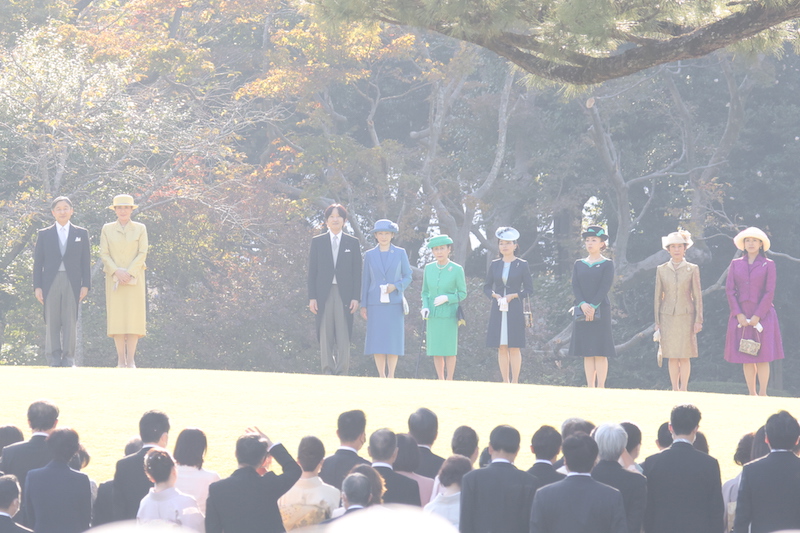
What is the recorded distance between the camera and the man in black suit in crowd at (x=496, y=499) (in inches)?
215

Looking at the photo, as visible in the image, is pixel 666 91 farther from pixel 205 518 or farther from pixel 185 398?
pixel 205 518

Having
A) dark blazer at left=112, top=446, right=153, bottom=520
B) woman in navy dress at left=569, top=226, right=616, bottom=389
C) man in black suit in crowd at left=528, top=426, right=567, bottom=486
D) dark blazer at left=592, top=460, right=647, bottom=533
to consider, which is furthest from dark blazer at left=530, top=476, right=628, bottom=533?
woman in navy dress at left=569, top=226, right=616, bottom=389

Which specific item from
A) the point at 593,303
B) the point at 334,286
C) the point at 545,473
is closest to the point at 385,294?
the point at 334,286

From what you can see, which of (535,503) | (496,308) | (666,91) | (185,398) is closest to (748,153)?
(666,91)

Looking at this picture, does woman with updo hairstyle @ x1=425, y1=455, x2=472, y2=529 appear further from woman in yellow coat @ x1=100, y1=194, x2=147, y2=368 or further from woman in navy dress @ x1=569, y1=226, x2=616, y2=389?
woman in yellow coat @ x1=100, y1=194, x2=147, y2=368

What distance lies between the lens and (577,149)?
24.4m

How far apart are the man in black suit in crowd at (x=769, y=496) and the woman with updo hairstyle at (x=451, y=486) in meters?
1.32

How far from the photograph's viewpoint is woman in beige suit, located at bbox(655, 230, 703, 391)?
42.7ft

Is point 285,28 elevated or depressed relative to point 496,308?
elevated

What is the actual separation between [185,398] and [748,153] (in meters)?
17.8

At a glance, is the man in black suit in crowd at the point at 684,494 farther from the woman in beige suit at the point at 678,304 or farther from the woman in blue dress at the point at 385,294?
the woman in blue dress at the point at 385,294

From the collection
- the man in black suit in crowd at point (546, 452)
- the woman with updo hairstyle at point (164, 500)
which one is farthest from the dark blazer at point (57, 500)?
the man in black suit in crowd at point (546, 452)

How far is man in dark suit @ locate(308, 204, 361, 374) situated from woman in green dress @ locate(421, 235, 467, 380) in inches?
33.9

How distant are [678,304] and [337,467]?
778cm
